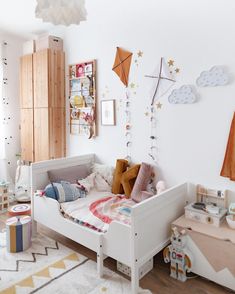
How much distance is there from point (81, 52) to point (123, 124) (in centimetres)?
118

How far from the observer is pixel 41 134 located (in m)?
3.64

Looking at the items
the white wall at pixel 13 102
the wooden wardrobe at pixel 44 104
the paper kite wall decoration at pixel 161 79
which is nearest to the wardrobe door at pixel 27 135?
the wooden wardrobe at pixel 44 104

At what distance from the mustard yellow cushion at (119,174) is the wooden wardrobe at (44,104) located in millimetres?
1185

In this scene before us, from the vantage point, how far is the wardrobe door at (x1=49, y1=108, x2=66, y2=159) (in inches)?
140

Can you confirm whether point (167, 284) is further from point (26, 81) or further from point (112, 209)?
point (26, 81)

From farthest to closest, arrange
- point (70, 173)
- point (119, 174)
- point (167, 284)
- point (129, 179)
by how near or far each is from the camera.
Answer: point (70, 173) → point (119, 174) → point (129, 179) → point (167, 284)

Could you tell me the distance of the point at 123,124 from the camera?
2.93m

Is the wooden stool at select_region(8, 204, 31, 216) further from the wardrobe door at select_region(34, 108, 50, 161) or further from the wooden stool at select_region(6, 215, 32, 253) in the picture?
the wardrobe door at select_region(34, 108, 50, 161)

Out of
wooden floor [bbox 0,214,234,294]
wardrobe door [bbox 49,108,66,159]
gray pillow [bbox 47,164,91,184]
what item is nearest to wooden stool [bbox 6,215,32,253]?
gray pillow [bbox 47,164,91,184]

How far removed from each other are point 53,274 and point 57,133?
2007 millimetres

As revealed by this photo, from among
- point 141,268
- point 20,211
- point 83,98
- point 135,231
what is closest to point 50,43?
point 83,98

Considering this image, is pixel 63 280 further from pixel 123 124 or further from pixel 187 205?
pixel 123 124

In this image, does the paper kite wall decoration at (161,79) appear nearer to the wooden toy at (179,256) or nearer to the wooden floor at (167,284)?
the wooden toy at (179,256)

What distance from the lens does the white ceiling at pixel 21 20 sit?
118 inches
